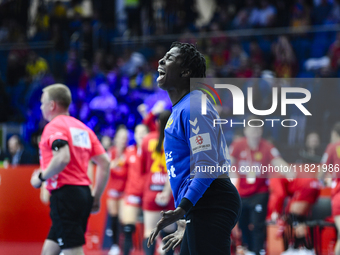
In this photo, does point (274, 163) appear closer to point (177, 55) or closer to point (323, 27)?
point (177, 55)

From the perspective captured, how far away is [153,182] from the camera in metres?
5.80

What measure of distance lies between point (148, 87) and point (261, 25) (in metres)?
3.43

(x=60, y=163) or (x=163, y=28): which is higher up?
(x=163, y=28)

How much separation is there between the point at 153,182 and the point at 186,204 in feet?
10.9

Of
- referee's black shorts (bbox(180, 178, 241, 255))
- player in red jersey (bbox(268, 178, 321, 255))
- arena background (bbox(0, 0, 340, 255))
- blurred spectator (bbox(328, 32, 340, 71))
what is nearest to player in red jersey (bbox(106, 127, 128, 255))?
arena background (bbox(0, 0, 340, 255))

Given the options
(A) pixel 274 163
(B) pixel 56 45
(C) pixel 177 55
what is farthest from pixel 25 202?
(B) pixel 56 45

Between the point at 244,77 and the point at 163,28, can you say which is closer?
the point at 244,77

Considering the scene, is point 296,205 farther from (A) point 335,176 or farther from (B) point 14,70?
(B) point 14,70

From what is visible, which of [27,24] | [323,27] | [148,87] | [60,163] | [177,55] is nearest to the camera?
[177,55]

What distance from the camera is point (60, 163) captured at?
3961 mm

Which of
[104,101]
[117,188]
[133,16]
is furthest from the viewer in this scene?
[133,16]

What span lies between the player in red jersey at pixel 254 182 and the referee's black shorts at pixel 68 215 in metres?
3.19

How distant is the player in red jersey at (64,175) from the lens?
4.02 meters

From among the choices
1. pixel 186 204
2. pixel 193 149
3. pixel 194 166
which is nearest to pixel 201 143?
pixel 193 149
